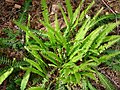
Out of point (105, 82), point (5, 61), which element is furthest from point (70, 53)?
point (5, 61)

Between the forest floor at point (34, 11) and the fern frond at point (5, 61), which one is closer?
the fern frond at point (5, 61)

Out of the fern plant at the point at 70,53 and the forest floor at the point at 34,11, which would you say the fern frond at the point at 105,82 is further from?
the forest floor at the point at 34,11

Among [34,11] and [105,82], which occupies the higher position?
[34,11]

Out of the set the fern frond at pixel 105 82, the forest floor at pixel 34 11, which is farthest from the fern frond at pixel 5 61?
the fern frond at pixel 105 82

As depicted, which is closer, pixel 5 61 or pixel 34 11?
pixel 5 61

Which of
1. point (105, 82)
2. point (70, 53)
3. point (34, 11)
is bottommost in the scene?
point (105, 82)

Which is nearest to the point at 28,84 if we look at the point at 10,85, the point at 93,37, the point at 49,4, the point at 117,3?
the point at 10,85

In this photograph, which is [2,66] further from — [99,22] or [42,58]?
[99,22]

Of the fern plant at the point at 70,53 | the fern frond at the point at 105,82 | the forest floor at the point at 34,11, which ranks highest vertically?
the forest floor at the point at 34,11

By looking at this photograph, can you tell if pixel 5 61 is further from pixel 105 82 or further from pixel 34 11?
pixel 105 82
